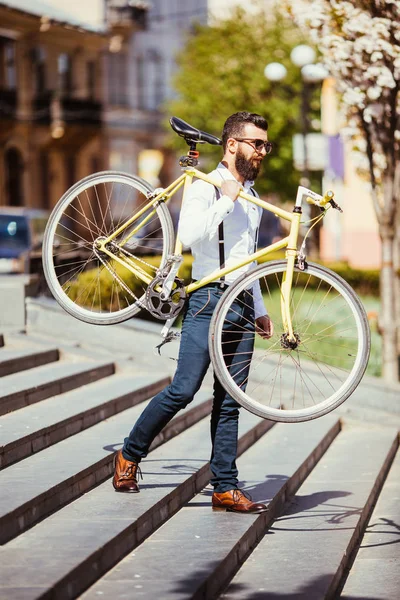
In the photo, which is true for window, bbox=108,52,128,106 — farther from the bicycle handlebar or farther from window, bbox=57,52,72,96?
the bicycle handlebar

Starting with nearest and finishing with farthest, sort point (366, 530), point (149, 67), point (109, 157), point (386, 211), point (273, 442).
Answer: point (366, 530)
point (273, 442)
point (386, 211)
point (109, 157)
point (149, 67)

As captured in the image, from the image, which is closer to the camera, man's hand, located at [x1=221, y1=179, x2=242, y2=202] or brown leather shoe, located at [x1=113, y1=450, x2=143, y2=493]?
man's hand, located at [x1=221, y1=179, x2=242, y2=202]

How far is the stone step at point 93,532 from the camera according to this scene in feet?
15.7

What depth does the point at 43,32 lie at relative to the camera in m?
45.5

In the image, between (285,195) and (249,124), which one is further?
(285,195)

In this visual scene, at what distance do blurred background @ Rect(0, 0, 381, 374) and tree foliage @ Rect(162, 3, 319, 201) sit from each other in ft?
0.15

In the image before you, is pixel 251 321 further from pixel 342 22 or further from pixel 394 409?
pixel 342 22

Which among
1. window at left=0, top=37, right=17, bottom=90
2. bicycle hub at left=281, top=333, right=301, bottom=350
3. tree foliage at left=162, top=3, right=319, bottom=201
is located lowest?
bicycle hub at left=281, top=333, right=301, bottom=350

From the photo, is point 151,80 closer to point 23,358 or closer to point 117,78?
point 117,78

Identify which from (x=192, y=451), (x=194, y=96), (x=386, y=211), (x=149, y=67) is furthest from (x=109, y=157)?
(x=192, y=451)

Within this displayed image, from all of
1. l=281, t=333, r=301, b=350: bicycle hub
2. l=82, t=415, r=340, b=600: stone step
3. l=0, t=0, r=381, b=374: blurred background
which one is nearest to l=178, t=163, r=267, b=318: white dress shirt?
l=281, t=333, r=301, b=350: bicycle hub

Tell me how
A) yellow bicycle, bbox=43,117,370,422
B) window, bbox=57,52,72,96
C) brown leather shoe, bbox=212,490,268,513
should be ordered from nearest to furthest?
1. yellow bicycle, bbox=43,117,370,422
2. brown leather shoe, bbox=212,490,268,513
3. window, bbox=57,52,72,96

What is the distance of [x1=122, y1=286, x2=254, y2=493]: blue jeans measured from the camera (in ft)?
19.2

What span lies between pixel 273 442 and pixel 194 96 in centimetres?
3077
